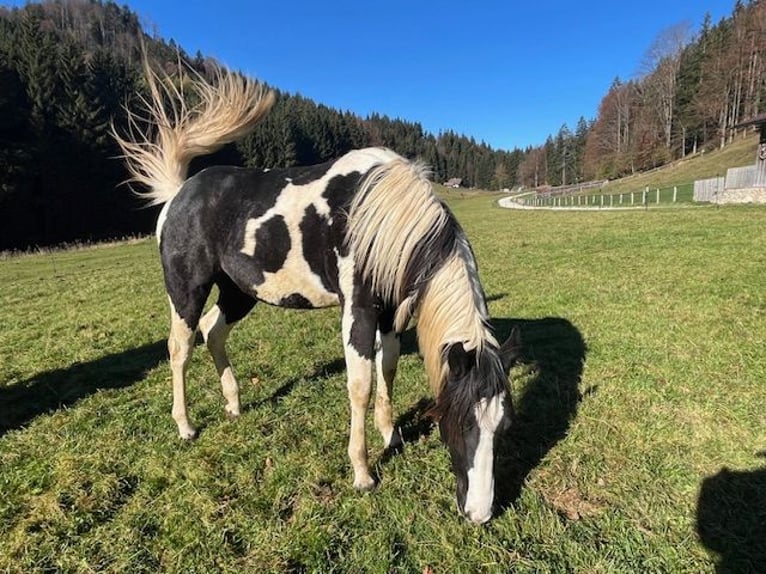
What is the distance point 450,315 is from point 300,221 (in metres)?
1.38

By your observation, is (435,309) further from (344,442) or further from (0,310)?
(0,310)

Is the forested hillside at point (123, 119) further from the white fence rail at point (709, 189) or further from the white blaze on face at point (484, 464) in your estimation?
the white fence rail at point (709, 189)

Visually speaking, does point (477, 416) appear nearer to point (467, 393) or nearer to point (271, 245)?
point (467, 393)

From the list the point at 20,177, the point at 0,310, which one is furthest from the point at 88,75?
the point at 0,310

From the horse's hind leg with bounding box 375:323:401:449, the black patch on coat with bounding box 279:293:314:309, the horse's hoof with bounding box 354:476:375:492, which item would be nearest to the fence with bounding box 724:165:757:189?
the horse's hind leg with bounding box 375:323:401:449

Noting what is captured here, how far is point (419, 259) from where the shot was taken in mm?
3086

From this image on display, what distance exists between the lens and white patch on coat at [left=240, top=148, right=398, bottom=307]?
3516mm

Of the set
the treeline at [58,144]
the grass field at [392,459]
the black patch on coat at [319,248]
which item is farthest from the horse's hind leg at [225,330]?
the treeline at [58,144]

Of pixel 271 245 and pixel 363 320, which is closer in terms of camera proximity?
pixel 363 320

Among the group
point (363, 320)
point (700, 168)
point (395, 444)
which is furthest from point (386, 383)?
point (700, 168)

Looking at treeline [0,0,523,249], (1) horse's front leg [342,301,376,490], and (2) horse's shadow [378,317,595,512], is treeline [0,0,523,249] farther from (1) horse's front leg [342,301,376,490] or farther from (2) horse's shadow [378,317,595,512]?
(1) horse's front leg [342,301,376,490]

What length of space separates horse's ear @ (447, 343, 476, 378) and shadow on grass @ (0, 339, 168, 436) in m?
4.08

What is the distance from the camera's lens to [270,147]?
206 ft

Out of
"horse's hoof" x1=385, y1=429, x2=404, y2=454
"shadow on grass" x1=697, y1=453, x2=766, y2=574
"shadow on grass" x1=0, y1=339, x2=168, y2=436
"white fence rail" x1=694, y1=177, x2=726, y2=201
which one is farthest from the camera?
"white fence rail" x1=694, y1=177, x2=726, y2=201
